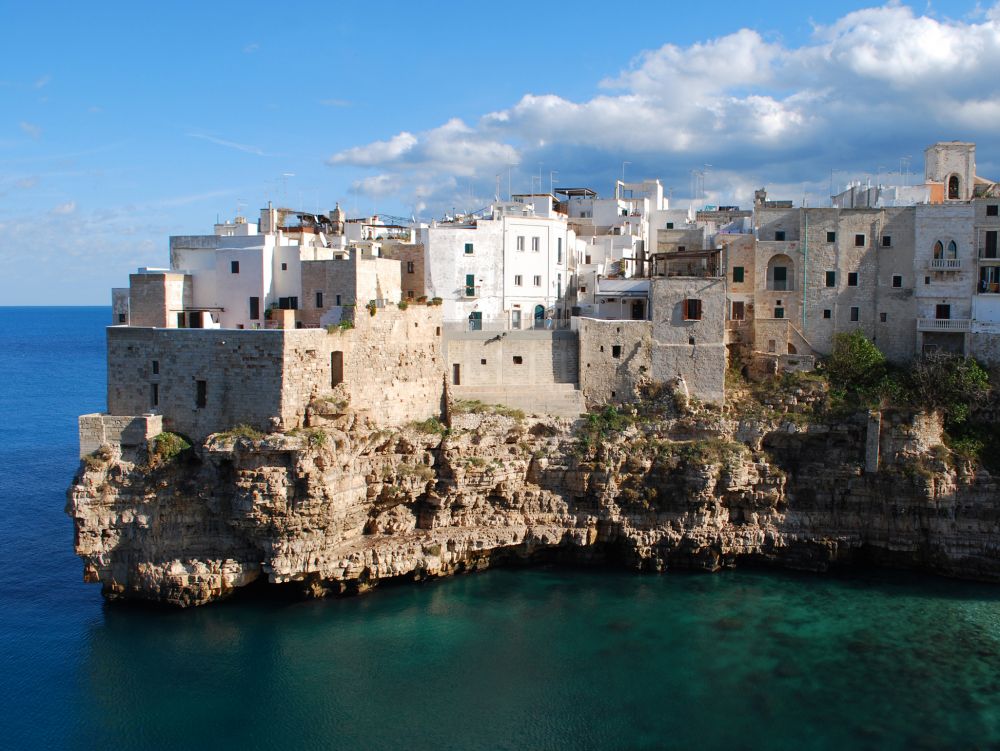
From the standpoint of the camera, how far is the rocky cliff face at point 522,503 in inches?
1142

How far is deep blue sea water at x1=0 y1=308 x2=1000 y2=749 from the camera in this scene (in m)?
22.9

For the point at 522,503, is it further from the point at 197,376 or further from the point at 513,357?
the point at 197,376

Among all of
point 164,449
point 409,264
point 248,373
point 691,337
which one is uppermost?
point 409,264

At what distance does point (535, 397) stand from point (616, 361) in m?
3.51

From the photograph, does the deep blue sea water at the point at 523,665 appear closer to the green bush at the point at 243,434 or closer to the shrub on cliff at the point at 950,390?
the green bush at the point at 243,434

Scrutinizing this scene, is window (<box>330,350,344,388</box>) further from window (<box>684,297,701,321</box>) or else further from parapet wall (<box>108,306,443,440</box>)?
window (<box>684,297,701,321</box>)

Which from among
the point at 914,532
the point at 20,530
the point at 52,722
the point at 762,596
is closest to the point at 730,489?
the point at 762,596

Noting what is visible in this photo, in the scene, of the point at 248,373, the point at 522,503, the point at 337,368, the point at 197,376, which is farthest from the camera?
the point at 522,503

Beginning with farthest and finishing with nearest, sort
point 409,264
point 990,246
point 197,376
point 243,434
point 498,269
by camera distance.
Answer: point 498,269 → point 409,264 → point 990,246 → point 197,376 → point 243,434

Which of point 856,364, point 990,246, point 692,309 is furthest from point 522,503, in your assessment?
point 990,246

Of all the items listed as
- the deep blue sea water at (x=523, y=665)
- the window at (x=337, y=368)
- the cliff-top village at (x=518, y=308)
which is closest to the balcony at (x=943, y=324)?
the cliff-top village at (x=518, y=308)

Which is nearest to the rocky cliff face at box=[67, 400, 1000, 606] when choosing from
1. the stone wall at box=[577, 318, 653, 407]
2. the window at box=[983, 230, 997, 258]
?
the stone wall at box=[577, 318, 653, 407]

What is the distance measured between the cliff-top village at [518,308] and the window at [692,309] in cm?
4

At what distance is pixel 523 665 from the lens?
26.2 meters
